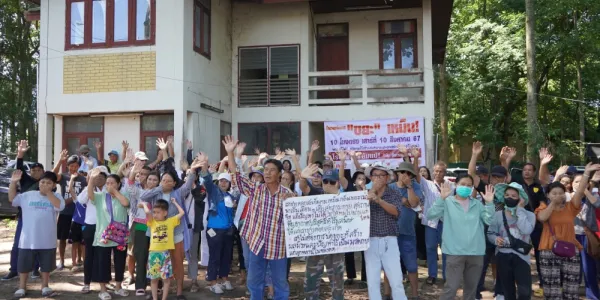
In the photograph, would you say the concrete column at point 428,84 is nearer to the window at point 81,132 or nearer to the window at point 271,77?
the window at point 271,77

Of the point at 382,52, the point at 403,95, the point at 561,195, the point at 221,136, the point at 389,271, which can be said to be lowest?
the point at 389,271

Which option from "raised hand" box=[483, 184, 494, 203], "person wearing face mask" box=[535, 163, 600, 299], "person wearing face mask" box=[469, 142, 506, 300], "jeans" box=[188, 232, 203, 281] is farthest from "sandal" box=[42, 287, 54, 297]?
"person wearing face mask" box=[535, 163, 600, 299]

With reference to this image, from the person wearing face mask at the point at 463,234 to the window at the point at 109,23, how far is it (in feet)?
29.5

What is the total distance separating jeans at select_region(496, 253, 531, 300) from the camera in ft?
18.7

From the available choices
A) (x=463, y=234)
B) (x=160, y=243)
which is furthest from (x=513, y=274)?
(x=160, y=243)

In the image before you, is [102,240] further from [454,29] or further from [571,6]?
[454,29]

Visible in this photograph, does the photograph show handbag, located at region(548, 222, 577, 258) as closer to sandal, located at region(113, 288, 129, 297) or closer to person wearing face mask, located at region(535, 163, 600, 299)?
person wearing face mask, located at region(535, 163, 600, 299)

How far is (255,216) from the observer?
5.50 meters

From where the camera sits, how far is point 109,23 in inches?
483

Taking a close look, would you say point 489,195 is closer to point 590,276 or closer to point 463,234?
point 463,234

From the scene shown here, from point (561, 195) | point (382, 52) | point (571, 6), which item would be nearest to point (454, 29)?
point (571, 6)

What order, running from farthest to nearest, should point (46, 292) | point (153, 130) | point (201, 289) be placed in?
point (153, 130)
point (201, 289)
point (46, 292)

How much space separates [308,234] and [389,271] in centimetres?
105

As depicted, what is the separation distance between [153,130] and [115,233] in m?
6.32
